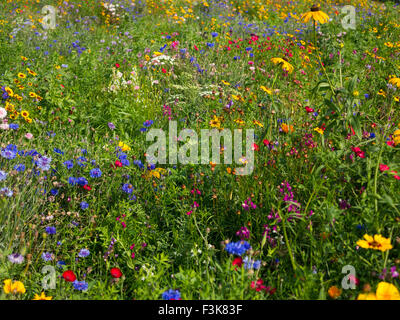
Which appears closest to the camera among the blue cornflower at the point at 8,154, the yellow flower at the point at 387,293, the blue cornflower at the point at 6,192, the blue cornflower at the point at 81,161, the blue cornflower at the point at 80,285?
the yellow flower at the point at 387,293

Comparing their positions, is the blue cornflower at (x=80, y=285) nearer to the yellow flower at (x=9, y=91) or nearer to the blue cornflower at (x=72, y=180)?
the blue cornflower at (x=72, y=180)

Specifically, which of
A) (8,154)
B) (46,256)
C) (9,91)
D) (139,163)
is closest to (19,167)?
(8,154)

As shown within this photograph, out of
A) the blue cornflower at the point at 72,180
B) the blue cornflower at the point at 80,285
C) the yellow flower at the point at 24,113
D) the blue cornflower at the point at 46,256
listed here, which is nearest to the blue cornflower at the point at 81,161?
the blue cornflower at the point at 72,180

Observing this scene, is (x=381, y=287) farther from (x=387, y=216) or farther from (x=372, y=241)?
(x=387, y=216)

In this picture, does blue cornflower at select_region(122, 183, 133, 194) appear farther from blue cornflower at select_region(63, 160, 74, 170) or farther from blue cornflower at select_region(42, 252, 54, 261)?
blue cornflower at select_region(42, 252, 54, 261)

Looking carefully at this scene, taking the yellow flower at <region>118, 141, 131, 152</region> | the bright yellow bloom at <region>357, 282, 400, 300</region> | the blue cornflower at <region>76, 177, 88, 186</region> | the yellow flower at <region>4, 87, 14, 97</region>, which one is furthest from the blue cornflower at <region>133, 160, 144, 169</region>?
the bright yellow bloom at <region>357, 282, 400, 300</region>

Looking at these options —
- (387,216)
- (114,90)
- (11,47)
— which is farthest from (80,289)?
(11,47)

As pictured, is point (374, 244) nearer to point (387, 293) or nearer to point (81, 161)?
point (387, 293)

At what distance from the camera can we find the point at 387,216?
6.04 ft

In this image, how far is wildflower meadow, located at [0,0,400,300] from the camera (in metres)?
1.74

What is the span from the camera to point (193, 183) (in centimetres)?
252

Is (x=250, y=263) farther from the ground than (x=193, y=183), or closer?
closer

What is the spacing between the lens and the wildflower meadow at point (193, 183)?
1.74m

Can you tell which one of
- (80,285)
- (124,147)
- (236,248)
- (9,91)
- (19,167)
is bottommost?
(80,285)
